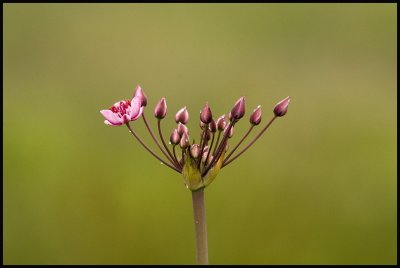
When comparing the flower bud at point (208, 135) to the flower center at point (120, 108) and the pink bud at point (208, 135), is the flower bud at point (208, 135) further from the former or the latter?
the flower center at point (120, 108)

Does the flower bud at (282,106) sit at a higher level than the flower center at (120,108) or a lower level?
lower

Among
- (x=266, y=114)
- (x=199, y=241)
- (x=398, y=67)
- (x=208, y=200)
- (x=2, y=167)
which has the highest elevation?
(x=398, y=67)

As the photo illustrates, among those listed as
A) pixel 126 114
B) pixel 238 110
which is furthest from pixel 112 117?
pixel 238 110

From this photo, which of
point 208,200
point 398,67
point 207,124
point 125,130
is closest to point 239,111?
point 207,124

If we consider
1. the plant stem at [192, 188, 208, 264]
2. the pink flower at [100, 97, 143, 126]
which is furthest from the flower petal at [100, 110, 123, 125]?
the plant stem at [192, 188, 208, 264]

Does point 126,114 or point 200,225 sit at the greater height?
point 126,114

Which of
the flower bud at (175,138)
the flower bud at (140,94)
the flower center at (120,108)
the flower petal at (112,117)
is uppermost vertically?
the flower bud at (140,94)

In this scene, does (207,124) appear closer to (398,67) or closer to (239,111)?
(239,111)

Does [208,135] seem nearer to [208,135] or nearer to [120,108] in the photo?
[208,135]

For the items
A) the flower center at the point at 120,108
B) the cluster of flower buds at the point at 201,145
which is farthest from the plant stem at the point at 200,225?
the flower center at the point at 120,108
